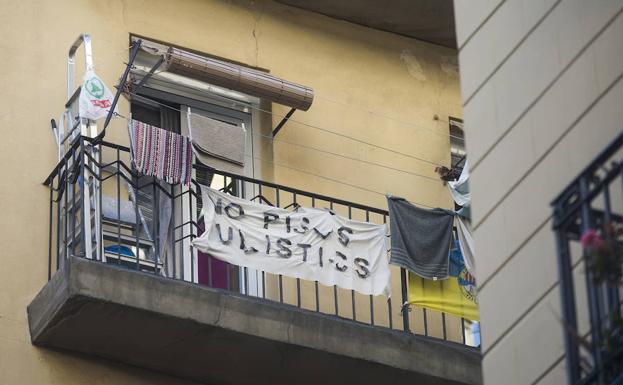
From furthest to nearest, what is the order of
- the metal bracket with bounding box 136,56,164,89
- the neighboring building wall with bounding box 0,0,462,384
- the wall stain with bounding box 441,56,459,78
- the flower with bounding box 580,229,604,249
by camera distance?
the wall stain with bounding box 441,56,459,78 → the metal bracket with bounding box 136,56,164,89 → the neighboring building wall with bounding box 0,0,462,384 → the flower with bounding box 580,229,604,249

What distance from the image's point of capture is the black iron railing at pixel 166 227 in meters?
13.0

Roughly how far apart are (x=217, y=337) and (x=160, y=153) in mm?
1573

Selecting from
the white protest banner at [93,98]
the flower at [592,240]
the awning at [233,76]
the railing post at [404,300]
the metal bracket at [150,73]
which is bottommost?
the flower at [592,240]

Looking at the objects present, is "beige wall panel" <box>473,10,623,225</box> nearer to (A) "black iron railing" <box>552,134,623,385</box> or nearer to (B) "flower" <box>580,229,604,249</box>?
(A) "black iron railing" <box>552,134,623,385</box>

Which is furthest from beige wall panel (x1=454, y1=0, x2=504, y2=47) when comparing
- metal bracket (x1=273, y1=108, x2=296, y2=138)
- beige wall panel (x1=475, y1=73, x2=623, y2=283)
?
metal bracket (x1=273, y1=108, x2=296, y2=138)

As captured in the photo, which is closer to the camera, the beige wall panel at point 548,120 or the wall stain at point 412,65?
the beige wall panel at point 548,120

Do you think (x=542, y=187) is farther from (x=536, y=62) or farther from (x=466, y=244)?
(x=466, y=244)

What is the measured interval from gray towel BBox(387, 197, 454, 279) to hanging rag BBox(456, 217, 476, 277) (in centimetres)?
9

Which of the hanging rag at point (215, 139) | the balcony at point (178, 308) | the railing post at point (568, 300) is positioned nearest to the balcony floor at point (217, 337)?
the balcony at point (178, 308)

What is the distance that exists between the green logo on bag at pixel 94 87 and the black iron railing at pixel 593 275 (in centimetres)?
510

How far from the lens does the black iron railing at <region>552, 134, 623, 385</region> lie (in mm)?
8295

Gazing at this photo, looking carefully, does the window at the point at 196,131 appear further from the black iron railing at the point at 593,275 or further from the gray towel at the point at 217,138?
the black iron railing at the point at 593,275

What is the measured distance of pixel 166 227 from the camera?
44.7 feet

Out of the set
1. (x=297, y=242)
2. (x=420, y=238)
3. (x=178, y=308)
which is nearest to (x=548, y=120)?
(x=178, y=308)
